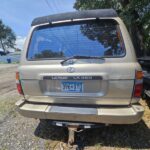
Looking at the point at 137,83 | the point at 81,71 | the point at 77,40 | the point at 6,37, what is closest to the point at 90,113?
the point at 81,71

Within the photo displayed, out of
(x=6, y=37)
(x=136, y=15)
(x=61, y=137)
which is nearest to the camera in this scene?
(x=61, y=137)

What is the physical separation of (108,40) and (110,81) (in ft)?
2.12

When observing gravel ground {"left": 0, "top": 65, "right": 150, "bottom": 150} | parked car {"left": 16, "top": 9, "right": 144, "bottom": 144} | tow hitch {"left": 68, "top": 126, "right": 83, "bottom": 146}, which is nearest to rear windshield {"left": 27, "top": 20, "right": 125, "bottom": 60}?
parked car {"left": 16, "top": 9, "right": 144, "bottom": 144}

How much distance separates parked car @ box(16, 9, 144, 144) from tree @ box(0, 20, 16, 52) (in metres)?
99.3

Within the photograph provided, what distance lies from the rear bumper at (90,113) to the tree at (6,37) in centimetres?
9955

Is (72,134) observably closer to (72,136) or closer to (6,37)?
(72,136)

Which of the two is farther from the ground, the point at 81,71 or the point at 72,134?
the point at 81,71

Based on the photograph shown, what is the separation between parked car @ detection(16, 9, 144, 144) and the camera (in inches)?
143

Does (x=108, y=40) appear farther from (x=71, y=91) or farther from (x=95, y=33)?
(x=71, y=91)

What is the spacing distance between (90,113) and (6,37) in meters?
105

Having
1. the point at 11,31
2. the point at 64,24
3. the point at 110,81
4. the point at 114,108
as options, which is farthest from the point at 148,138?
the point at 11,31

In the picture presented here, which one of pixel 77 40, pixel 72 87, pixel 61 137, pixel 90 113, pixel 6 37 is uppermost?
pixel 77 40

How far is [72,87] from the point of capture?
3824 mm

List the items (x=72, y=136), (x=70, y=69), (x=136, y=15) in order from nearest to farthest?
(x=70, y=69)
(x=72, y=136)
(x=136, y=15)
